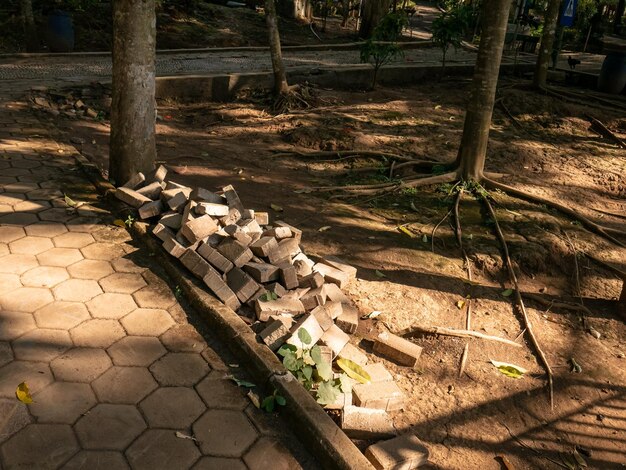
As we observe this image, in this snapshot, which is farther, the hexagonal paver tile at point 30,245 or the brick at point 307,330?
the hexagonal paver tile at point 30,245

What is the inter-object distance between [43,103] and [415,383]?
7.18 meters

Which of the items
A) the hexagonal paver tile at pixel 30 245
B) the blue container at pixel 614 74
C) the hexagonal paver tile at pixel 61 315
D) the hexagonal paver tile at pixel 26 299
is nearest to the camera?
the hexagonal paver tile at pixel 61 315

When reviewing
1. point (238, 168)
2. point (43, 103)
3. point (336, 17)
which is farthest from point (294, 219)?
point (336, 17)

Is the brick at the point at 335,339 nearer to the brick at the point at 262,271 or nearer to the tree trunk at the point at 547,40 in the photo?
the brick at the point at 262,271

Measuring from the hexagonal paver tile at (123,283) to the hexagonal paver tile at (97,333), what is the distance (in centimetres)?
38

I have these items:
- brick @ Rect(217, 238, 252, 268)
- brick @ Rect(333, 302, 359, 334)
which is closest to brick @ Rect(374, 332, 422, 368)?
brick @ Rect(333, 302, 359, 334)

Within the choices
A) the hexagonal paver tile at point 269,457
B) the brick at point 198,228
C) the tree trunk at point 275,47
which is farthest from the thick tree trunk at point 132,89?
the tree trunk at point 275,47

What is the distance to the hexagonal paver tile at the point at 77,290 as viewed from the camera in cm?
363

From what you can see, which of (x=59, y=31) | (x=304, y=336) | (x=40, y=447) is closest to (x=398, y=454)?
(x=304, y=336)

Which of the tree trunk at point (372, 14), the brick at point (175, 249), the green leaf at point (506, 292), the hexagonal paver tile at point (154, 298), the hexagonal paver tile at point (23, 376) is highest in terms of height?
the tree trunk at point (372, 14)

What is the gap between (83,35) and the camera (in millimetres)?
13938

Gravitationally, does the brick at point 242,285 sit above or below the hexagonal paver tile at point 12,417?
above

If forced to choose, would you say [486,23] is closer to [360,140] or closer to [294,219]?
[360,140]

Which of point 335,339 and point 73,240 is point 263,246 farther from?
point 73,240
